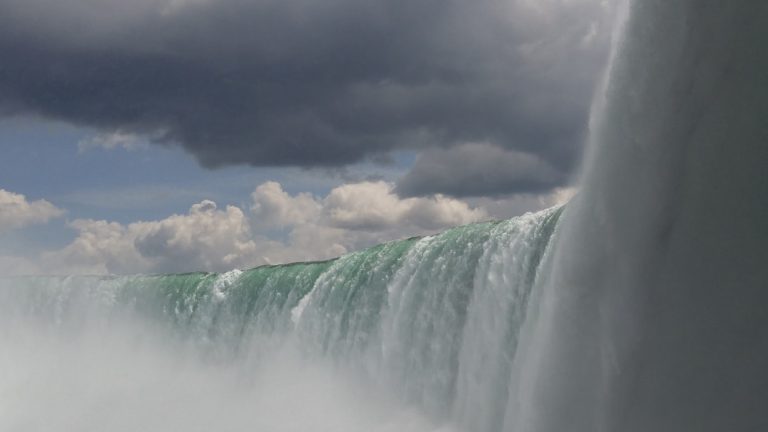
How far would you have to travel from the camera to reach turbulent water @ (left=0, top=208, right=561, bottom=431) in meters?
19.4

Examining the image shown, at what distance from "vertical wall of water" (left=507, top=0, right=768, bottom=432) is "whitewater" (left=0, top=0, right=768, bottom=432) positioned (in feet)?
0.06

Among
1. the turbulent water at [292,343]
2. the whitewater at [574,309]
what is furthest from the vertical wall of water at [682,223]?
the turbulent water at [292,343]

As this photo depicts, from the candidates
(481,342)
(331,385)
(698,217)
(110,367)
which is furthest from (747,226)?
(110,367)

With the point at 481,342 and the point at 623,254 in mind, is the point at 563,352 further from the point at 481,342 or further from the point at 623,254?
→ the point at 481,342

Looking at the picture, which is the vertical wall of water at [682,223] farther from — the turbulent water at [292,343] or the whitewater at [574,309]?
the turbulent water at [292,343]

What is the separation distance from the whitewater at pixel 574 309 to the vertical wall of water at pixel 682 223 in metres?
0.02

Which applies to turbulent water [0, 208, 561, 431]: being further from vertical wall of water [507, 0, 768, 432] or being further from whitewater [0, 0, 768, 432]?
vertical wall of water [507, 0, 768, 432]

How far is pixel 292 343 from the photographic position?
30969 millimetres

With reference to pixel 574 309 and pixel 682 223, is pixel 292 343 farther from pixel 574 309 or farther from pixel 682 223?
pixel 682 223

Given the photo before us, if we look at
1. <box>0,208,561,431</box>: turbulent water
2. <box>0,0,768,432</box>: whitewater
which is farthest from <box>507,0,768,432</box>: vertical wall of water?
<box>0,208,561,431</box>: turbulent water

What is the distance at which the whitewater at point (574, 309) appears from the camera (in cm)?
1091

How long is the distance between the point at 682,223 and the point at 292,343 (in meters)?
20.9

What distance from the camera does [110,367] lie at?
42.8 m

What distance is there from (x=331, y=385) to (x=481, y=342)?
331 inches
